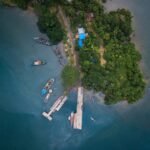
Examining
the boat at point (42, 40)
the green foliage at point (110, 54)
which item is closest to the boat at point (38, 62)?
the boat at point (42, 40)

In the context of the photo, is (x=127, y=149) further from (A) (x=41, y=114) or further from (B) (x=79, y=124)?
(A) (x=41, y=114)

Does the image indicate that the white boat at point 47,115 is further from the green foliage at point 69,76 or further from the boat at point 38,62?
the boat at point 38,62

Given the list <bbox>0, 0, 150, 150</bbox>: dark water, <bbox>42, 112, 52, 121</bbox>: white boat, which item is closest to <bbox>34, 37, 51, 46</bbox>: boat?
<bbox>0, 0, 150, 150</bbox>: dark water

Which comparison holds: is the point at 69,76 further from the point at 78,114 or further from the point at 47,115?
the point at 47,115

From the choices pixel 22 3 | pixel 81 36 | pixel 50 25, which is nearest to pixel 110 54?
pixel 81 36

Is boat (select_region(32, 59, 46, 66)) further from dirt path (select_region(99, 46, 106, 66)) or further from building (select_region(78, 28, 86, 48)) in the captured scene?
dirt path (select_region(99, 46, 106, 66))

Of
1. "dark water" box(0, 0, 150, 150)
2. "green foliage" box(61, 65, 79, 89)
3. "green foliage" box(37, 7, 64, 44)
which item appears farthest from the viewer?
"dark water" box(0, 0, 150, 150)
